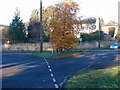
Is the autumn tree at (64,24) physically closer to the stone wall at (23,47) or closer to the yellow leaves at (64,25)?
the yellow leaves at (64,25)

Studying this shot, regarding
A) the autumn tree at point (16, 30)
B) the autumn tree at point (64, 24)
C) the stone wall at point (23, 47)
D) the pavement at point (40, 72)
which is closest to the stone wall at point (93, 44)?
the stone wall at point (23, 47)

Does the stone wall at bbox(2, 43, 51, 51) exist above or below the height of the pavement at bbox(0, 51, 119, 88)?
above

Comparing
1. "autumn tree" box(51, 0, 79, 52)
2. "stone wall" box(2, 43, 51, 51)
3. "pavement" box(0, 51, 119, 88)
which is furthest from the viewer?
"stone wall" box(2, 43, 51, 51)

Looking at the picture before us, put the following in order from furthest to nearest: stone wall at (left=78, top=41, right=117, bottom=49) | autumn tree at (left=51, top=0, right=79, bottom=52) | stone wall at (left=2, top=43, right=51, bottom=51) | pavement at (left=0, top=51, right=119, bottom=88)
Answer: stone wall at (left=78, top=41, right=117, bottom=49)
stone wall at (left=2, top=43, right=51, bottom=51)
autumn tree at (left=51, top=0, right=79, bottom=52)
pavement at (left=0, top=51, right=119, bottom=88)

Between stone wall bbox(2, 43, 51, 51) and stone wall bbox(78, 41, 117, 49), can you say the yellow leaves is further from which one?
stone wall bbox(78, 41, 117, 49)

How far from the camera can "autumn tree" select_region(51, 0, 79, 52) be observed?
22141 millimetres

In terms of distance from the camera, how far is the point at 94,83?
7.28 meters

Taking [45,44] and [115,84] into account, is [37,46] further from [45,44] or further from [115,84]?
[115,84]

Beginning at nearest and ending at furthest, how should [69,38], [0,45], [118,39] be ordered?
[69,38], [0,45], [118,39]

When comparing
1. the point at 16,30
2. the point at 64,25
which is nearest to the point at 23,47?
the point at 16,30

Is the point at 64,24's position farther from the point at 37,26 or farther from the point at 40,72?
the point at 37,26

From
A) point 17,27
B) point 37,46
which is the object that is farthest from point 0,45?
point 37,46

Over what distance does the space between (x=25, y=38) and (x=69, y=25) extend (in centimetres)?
1837

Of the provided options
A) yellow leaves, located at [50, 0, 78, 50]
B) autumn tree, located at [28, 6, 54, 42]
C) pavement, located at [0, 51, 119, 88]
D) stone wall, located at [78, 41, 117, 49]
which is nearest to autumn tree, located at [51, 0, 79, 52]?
yellow leaves, located at [50, 0, 78, 50]
